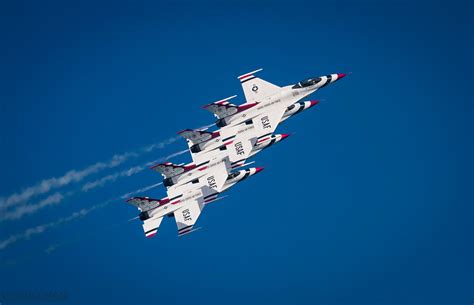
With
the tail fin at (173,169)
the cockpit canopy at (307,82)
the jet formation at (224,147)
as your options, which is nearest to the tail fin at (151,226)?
the jet formation at (224,147)

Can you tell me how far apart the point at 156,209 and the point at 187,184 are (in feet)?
8.60

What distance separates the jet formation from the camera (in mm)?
60750

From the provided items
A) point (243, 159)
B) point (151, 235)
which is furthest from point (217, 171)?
point (151, 235)

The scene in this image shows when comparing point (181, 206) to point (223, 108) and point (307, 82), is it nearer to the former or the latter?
point (223, 108)

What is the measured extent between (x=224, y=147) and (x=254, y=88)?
13.8 ft

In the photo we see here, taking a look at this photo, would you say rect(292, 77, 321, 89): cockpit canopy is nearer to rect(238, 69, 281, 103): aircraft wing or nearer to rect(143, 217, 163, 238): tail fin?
rect(238, 69, 281, 103): aircraft wing

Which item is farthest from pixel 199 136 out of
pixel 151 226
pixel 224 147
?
pixel 151 226

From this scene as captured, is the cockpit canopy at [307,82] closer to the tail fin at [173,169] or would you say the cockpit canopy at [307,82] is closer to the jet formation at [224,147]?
the jet formation at [224,147]

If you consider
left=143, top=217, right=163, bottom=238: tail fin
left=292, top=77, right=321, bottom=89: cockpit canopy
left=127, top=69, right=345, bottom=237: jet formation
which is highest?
left=292, top=77, right=321, bottom=89: cockpit canopy

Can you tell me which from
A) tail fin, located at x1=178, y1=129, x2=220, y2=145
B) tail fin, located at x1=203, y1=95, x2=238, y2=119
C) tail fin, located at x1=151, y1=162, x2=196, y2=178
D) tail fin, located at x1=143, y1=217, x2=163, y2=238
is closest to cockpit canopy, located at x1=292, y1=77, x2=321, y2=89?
tail fin, located at x1=203, y1=95, x2=238, y2=119

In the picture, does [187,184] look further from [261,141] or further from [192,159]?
[261,141]

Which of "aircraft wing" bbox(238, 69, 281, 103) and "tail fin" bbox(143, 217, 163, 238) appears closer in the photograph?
"aircraft wing" bbox(238, 69, 281, 103)

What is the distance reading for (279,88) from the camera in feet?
203

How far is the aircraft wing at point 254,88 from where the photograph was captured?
6144 centimetres
